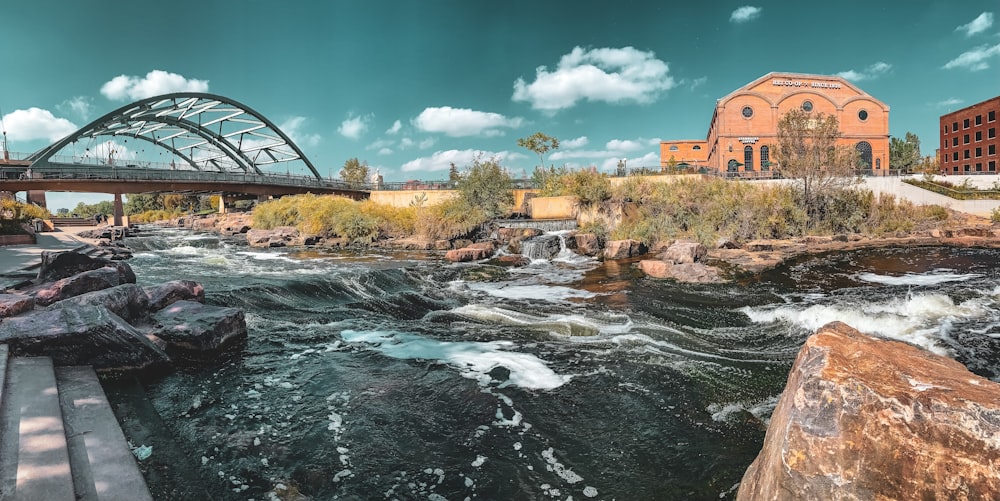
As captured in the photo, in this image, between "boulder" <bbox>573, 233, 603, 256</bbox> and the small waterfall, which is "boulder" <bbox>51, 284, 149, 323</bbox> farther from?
"boulder" <bbox>573, 233, 603, 256</bbox>

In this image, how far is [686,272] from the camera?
45.1ft

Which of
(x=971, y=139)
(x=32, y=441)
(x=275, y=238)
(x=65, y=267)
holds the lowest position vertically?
(x=32, y=441)

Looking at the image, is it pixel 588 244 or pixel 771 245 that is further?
pixel 588 244

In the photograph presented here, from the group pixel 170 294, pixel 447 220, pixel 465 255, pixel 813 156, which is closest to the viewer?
pixel 170 294

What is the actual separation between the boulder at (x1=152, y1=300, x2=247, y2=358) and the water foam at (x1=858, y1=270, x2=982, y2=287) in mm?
15040

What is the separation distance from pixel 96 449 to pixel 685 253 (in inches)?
619


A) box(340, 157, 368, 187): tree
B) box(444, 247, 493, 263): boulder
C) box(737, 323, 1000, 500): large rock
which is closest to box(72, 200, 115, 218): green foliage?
box(340, 157, 368, 187): tree

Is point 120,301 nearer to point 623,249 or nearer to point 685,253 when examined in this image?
point 685,253

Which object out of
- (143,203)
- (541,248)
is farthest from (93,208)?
(541,248)

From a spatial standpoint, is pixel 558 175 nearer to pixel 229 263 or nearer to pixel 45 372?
pixel 229 263

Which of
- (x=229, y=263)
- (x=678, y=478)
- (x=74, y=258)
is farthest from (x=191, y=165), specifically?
(x=678, y=478)

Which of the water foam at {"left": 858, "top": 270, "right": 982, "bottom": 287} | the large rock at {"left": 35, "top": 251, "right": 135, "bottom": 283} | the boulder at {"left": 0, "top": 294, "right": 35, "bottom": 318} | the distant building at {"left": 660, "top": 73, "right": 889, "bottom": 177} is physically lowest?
the water foam at {"left": 858, "top": 270, "right": 982, "bottom": 287}

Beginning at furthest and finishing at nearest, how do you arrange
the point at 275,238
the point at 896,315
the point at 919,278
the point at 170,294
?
the point at 275,238 → the point at 919,278 → the point at 896,315 → the point at 170,294

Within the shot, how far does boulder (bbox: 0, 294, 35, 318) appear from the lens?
6.43m
